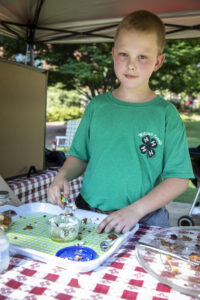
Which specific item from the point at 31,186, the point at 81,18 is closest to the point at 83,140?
the point at 31,186

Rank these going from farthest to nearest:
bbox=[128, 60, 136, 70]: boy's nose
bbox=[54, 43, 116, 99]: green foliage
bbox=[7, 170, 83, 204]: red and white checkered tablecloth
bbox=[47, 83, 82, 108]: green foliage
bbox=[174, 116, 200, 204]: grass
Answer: bbox=[47, 83, 82, 108]: green foliage, bbox=[54, 43, 116, 99]: green foliage, bbox=[174, 116, 200, 204]: grass, bbox=[7, 170, 83, 204]: red and white checkered tablecloth, bbox=[128, 60, 136, 70]: boy's nose

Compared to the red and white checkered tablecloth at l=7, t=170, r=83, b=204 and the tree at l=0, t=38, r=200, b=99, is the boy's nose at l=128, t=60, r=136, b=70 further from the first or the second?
the tree at l=0, t=38, r=200, b=99

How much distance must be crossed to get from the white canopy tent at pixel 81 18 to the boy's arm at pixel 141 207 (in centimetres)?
188

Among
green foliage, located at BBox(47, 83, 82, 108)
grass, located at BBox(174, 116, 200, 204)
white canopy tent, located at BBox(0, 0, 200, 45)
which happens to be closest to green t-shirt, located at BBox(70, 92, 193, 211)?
white canopy tent, located at BBox(0, 0, 200, 45)

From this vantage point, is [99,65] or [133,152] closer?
[133,152]

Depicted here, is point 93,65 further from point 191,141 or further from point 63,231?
point 63,231

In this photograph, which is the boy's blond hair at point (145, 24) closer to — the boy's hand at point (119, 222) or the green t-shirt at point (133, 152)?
the green t-shirt at point (133, 152)

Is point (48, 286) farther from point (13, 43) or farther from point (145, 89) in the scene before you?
point (13, 43)

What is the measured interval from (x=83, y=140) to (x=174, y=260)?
0.67 m

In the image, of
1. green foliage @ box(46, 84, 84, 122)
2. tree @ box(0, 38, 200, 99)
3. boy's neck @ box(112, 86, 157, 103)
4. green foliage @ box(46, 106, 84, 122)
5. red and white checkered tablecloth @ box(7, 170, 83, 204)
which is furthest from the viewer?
green foliage @ box(46, 84, 84, 122)

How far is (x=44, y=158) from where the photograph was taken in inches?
90.2

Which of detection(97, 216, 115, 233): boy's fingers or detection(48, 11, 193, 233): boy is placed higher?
detection(48, 11, 193, 233): boy

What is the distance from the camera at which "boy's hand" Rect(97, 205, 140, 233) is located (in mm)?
925

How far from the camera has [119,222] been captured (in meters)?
0.93
